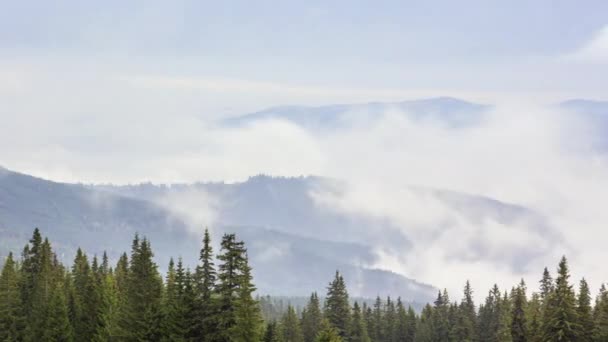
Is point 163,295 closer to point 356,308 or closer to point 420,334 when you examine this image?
point 356,308

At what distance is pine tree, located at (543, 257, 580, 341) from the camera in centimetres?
8781

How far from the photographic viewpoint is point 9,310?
356ft

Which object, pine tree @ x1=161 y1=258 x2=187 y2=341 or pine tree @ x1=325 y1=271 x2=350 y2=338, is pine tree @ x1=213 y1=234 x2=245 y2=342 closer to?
pine tree @ x1=161 y1=258 x2=187 y2=341

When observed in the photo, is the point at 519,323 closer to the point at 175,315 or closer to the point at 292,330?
the point at 175,315

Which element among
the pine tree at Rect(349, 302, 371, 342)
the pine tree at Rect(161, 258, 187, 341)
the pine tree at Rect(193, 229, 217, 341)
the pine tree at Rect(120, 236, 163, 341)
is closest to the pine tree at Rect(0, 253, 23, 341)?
the pine tree at Rect(120, 236, 163, 341)

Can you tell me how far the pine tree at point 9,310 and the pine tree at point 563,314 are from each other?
214 ft

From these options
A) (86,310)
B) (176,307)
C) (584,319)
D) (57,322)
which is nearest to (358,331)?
(86,310)

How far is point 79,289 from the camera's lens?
117750mm

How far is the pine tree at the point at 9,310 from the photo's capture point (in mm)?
107812

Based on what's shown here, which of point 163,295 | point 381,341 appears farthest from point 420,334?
point 163,295

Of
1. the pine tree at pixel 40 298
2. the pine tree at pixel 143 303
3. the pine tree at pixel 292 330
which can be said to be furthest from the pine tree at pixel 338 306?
the pine tree at pixel 143 303

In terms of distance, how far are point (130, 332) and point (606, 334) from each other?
2082 inches

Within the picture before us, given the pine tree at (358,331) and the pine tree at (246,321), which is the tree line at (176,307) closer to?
the pine tree at (246,321)

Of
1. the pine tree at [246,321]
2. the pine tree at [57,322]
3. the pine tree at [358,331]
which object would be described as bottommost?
the pine tree at [246,321]
